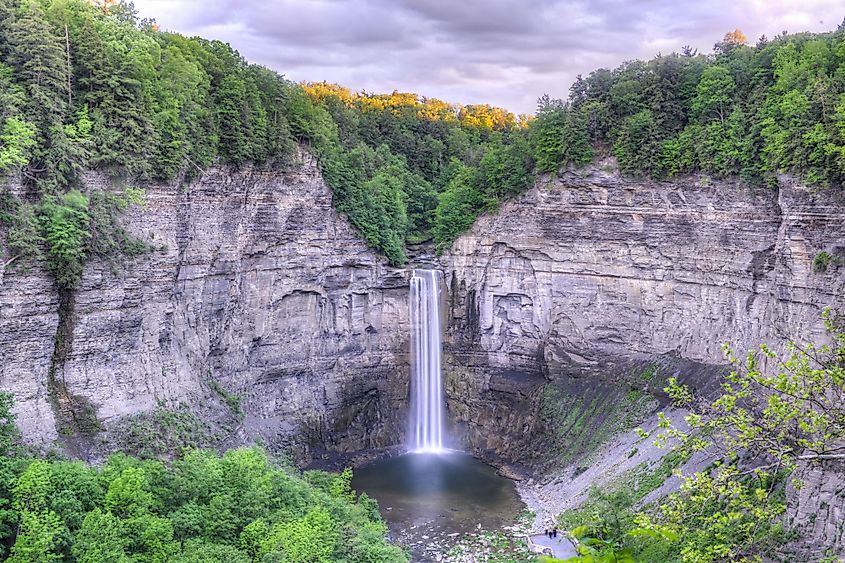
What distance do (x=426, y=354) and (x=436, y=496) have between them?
1134 centimetres

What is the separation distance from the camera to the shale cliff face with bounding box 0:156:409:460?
3122 cm

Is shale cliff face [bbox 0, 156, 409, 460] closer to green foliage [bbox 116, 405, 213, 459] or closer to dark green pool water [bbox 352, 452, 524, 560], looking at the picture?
green foliage [bbox 116, 405, 213, 459]

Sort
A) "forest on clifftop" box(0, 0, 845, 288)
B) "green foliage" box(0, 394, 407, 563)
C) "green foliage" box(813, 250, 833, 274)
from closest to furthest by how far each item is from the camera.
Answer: "green foliage" box(0, 394, 407, 563) → "forest on clifftop" box(0, 0, 845, 288) → "green foliage" box(813, 250, 833, 274)

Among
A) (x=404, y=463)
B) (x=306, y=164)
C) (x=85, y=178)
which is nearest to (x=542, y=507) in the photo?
(x=404, y=463)

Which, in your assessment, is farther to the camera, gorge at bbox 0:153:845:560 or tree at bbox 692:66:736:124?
tree at bbox 692:66:736:124

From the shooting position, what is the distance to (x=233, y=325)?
43531mm

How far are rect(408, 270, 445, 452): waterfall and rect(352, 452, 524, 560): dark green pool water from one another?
9.63 ft

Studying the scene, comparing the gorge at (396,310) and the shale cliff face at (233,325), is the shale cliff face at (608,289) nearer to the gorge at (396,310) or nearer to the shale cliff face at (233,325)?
the gorge at (396,310)

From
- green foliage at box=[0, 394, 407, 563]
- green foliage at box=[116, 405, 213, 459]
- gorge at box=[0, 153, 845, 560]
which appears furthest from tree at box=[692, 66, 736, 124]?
green foliage at box=[116, 405, 213, 459]

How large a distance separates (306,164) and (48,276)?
18.7 metres

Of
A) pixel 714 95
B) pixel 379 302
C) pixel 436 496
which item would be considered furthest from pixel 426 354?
pixel 714 95

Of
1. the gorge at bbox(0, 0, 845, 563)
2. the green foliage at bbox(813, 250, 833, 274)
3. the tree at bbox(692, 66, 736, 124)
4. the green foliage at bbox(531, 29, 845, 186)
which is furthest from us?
the tree at bbox(692, 66, 736, 124)

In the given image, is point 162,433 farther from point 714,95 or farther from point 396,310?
point 714,95

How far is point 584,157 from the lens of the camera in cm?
4662
